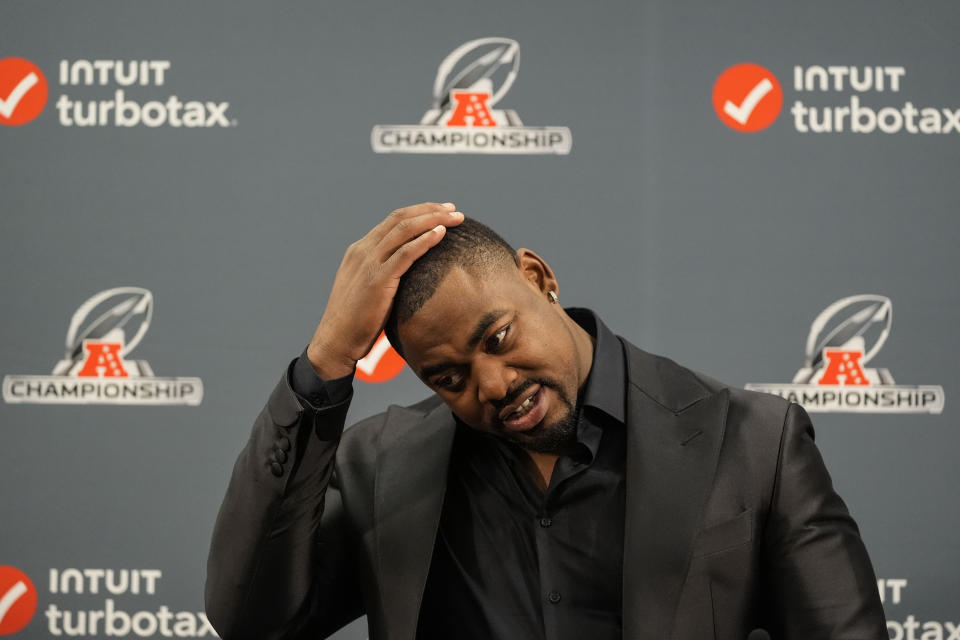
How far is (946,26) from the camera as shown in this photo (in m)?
2.14

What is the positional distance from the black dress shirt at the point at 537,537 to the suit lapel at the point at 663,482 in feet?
0.15

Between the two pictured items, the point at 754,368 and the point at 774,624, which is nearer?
the point at 774,624

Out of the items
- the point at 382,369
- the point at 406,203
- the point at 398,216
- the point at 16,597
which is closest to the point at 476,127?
the point at 406,203

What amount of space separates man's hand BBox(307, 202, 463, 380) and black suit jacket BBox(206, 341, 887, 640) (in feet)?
0.23

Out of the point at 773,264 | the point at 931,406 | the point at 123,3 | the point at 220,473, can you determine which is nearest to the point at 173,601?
the point at 220,473

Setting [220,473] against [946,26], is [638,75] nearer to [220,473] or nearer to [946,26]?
[946,26]

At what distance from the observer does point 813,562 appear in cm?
126

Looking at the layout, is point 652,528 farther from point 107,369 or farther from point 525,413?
point 107,369

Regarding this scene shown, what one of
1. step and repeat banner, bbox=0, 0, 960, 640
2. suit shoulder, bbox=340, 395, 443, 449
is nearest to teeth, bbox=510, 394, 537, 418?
suit shoulder, bbox=340, 395, 443, 449

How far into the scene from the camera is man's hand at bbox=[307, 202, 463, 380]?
1.29m

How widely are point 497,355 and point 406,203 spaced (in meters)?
0.95

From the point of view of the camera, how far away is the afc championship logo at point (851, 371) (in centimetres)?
211

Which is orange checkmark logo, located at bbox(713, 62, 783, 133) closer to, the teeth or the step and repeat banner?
the step and repeat banner

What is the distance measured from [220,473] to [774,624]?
4.17 ft
